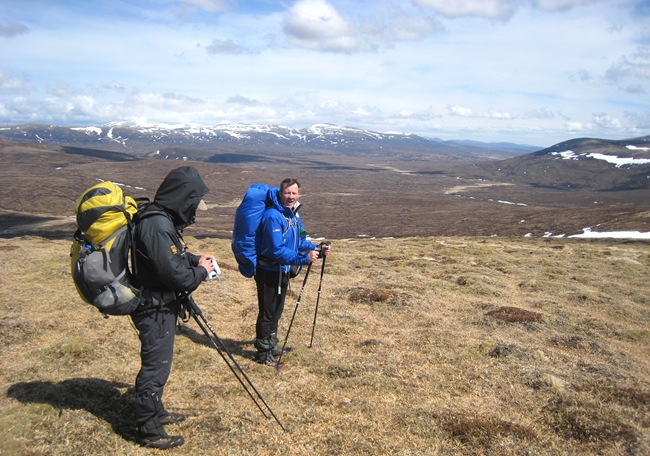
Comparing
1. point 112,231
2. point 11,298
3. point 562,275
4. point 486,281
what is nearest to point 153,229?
point 112,231

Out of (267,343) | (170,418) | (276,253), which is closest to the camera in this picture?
(170,418)

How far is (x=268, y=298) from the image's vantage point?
9.16m

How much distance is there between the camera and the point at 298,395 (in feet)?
26.8

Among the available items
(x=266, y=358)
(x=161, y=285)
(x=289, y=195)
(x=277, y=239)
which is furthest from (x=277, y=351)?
(x=161, y=285)

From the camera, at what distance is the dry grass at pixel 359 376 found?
21.8 feet

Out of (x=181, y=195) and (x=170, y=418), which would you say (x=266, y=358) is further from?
(x=181, y=195)

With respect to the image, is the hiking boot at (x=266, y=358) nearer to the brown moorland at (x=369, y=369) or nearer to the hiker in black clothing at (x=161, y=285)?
the brown moorland at (x=369, y=369)

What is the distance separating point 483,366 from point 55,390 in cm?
852

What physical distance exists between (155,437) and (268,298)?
3.55 m

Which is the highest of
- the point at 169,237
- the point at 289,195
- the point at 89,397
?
the point at 289,195

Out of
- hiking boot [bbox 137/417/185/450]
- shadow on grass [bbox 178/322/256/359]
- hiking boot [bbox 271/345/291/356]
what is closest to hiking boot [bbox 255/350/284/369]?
hiking boot [bbox 271/345/291/356]

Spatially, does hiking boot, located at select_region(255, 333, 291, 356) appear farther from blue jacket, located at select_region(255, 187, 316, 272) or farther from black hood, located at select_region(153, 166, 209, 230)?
black hood, located at select_region(153, 166, 209, 230)

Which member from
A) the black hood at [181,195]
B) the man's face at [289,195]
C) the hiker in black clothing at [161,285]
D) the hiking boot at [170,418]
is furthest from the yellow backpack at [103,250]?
the man's face at [289,195]

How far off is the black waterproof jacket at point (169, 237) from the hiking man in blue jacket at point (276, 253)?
2.34m
